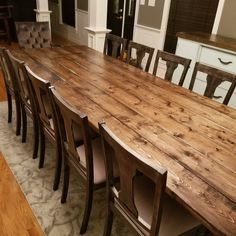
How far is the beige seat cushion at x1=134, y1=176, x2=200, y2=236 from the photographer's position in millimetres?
1175

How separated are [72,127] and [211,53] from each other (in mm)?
2072

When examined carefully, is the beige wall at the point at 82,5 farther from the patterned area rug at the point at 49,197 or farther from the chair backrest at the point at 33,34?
the patterned area rug at the point at 49,197

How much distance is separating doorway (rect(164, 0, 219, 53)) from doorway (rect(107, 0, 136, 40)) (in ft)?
3.81

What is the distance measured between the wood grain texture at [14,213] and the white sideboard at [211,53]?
7.26 ft

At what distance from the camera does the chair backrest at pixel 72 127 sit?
1.23 metres

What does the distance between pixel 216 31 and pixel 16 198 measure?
10.5ft

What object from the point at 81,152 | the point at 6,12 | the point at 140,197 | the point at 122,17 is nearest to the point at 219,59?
the point at 81,152

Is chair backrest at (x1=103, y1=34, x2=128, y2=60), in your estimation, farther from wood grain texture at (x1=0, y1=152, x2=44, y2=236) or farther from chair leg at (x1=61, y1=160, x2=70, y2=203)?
wood grain texture at (x1=0, y1=152, x2=44, y2=236)

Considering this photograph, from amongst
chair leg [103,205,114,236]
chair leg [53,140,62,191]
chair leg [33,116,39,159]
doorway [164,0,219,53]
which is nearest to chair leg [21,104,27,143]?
chair leg [33,116,39,159]

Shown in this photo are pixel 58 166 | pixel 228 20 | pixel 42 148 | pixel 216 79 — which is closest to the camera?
pixel 58 166

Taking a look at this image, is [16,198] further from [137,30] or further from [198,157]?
[137,30]

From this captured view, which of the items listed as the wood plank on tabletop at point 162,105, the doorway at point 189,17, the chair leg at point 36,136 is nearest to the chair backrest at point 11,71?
the chair leg at point 36,136

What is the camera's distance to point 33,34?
131 inches

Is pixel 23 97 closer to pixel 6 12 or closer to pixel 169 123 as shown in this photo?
pixel 169 123
